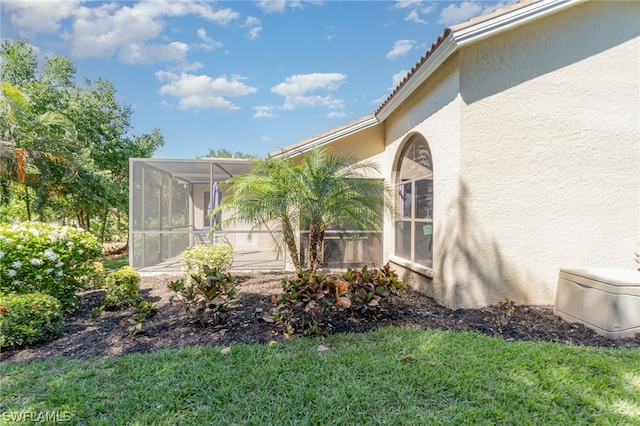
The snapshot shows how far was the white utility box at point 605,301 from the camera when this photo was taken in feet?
14.0

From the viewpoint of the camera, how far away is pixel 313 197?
20.7 feet

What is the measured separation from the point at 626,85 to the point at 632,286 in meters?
3.93

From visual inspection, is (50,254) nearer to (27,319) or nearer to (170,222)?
(27,319)

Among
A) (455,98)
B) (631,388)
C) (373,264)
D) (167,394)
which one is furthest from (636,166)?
(167,394)

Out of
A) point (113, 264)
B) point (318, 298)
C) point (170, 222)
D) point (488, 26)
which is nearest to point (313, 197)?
point (318, 298)

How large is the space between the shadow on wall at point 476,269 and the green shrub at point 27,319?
649cm

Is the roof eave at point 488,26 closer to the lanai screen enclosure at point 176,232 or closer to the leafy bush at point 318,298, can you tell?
the leafy bush at point 318,298

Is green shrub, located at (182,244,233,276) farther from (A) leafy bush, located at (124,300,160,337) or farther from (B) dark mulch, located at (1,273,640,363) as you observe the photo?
(A) leafy bush, located at (124,300,160,337)

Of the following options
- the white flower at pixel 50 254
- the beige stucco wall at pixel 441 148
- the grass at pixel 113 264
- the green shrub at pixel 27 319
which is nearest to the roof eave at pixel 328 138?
the beige stucco wall at pixel 441 148

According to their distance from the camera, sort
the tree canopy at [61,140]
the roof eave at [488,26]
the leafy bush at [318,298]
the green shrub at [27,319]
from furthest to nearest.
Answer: the tree canopy at [61,140], the roof eave at [488,26], the leafy bush at [318,298], the green shrub at [27,319]

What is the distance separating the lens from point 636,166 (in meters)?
5.59

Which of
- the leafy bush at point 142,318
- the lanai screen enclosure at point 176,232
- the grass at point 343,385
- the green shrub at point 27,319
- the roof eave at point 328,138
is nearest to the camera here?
the grass at point 343,385

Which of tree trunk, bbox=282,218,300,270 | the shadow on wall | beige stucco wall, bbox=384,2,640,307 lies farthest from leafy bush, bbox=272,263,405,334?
tree trunk, bbox=282,218,300,270

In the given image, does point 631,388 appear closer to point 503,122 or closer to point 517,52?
point 503,122
